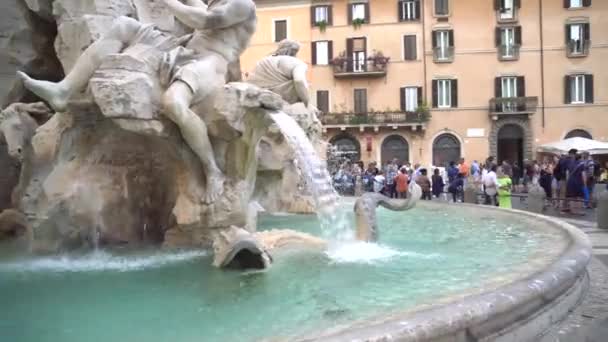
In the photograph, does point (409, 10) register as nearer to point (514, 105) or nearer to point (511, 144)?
point (514, 105)

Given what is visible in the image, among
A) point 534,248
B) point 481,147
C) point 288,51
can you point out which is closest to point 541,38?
point 481,147

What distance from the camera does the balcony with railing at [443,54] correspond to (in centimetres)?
3531

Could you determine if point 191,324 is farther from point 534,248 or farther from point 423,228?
point 423,228

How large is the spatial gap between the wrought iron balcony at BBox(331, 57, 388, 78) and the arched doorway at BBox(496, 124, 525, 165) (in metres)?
7.60

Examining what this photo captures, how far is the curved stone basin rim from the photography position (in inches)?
106

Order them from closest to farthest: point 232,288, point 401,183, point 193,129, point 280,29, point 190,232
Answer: point 232,288 → point 193,129 → point 190,232 → point 401,183 → point 280,29

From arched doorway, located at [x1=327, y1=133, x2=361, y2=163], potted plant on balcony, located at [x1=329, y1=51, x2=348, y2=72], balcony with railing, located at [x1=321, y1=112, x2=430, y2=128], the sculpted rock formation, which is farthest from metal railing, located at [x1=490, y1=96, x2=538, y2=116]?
the sculpted rock formation

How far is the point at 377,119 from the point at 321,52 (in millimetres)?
5257

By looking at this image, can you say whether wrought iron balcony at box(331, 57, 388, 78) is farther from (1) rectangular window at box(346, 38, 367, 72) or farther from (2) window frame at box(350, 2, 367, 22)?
(2) window frame at box(350, 2, 367, 22)

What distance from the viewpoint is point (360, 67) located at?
35.7 meters

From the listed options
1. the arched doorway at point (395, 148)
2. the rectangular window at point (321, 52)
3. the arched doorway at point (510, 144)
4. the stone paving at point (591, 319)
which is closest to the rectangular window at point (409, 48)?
the rectangular window at point (321, 52)

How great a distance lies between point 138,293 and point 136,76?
1.80 meters

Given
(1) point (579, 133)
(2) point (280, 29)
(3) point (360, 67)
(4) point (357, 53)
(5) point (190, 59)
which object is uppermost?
(2) point (280, 29)

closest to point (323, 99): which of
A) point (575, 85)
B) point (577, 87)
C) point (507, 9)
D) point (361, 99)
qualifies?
point (361, 99)
